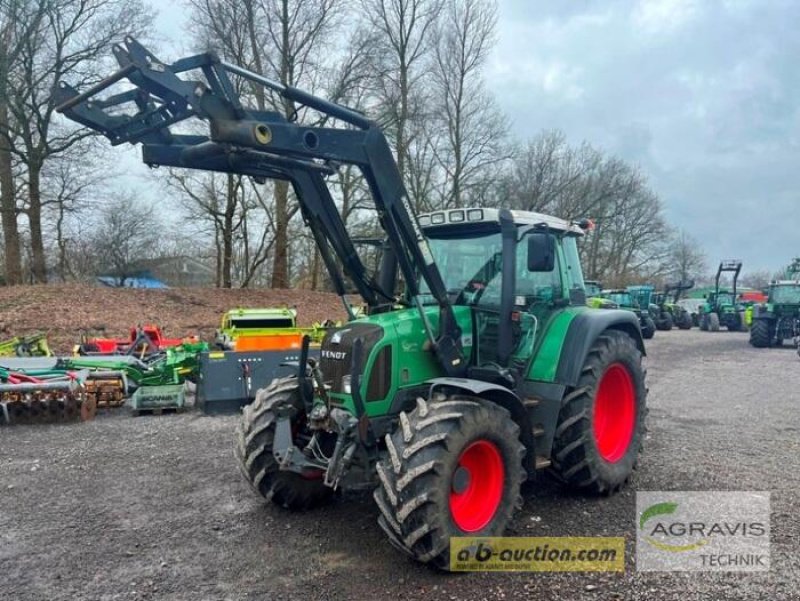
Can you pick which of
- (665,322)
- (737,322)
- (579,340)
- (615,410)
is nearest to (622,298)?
(665,322)

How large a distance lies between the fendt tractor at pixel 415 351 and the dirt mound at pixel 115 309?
37.3 ft

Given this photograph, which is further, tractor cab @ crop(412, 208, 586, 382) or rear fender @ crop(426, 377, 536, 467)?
tractor cab @ crop(412, 208, 586, 382)

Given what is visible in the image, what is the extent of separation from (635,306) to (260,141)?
23162 millimetres

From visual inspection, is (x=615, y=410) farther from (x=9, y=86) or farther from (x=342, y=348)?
(x=9, y=86)

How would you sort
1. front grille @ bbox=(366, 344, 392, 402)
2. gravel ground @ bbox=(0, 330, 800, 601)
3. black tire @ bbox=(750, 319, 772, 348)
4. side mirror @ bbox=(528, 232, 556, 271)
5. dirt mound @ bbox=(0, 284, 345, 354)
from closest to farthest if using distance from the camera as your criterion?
gravel ground @ bbox=(0, 330, 800, 601) < front grille @ bbox=(366, 344, 392, 402) < side mirror @ bbox=(528, 232, 556, 271) < dirt mound @ bbox=(0, 284, 345, 354) < black tire @ bbox=(750, 319, 772, 348)

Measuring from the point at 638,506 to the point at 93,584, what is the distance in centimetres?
384

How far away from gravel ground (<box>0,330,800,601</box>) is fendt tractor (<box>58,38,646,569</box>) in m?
0.30

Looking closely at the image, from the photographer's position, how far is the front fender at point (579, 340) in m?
4.66

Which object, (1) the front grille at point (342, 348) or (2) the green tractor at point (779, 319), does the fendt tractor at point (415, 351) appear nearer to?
(1) the front grille at point (342, 348)

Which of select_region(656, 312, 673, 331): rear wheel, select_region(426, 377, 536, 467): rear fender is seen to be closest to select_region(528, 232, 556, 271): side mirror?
select_region(426, 377, 536, 467): rear fender

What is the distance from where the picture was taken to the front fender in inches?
183

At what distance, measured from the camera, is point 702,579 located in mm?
3582

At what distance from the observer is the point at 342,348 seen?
165 inches

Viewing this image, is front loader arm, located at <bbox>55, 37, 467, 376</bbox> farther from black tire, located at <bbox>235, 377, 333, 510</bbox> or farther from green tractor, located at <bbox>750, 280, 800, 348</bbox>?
green tractor, located at <bbox>750, 280, 800, 348</bbox>
